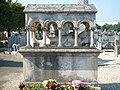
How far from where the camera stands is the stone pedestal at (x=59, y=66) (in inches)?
581

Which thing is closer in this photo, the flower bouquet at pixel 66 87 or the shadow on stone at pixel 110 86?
the flower bouquet at pixel 66 87

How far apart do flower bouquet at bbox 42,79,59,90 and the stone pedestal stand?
3.28ft

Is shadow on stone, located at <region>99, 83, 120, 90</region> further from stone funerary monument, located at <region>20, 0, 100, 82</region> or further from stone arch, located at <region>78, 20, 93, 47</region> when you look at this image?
stone arch, located at <region>78, 20, 93, 47</region>

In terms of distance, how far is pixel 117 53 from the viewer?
3716 centimetres

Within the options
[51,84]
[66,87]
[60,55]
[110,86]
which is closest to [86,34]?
[110,86]

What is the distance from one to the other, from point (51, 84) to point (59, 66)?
1.50 m

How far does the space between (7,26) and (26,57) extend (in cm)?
3209

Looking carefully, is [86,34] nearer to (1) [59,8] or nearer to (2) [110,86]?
(2) [110,86]

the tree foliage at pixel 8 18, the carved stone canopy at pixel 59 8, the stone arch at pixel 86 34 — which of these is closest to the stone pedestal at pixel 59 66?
the stone arch at pixel 86 34

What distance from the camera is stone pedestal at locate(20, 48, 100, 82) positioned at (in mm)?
14758

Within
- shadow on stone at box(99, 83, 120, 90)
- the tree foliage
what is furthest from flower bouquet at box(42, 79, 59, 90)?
the tree foliage

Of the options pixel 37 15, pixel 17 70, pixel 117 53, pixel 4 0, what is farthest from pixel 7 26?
pixel 37 15

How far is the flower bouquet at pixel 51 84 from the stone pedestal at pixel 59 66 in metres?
1.00

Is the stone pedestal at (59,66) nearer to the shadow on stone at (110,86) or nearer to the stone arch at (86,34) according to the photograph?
the stone arch at (86,34)
